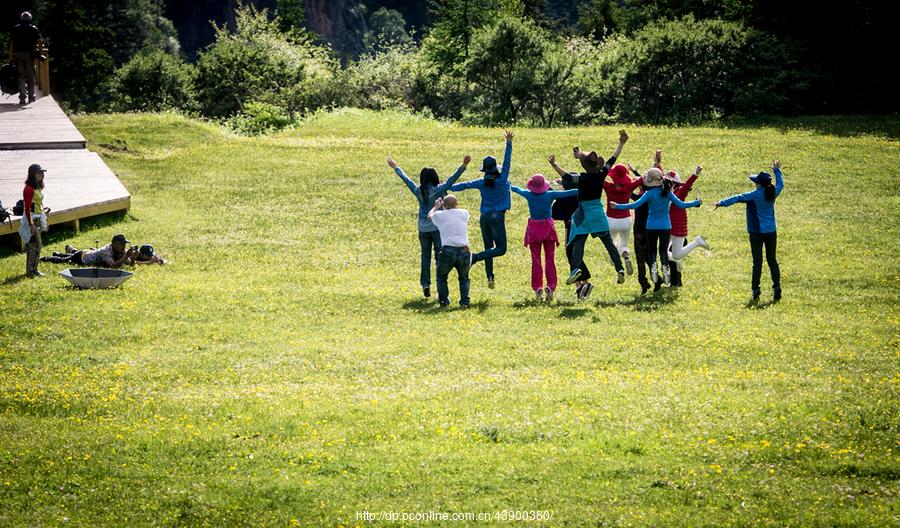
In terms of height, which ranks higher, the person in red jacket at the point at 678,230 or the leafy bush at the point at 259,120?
the leafy bush at the point at 259,120

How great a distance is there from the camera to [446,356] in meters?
15.7

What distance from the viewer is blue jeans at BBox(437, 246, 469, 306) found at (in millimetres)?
18734

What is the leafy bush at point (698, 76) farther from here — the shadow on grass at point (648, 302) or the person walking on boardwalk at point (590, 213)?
the person walking on boardwalk at point (590, 213)

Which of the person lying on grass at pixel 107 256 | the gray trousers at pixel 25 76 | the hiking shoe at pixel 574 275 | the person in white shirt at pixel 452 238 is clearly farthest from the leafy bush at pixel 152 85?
the hiking shoe at pixel 574 275

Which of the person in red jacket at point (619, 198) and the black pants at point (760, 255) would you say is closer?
the black pants at point (760, 255)

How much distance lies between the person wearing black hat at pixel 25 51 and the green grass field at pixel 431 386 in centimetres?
1034

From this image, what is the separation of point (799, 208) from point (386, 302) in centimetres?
1426

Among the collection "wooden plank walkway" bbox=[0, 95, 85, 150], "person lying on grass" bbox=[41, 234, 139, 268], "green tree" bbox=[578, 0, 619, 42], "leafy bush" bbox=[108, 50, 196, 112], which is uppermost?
"green tree" bbox=[578, 0, 619, 42]

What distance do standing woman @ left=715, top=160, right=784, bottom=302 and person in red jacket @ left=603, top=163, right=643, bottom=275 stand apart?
173cm

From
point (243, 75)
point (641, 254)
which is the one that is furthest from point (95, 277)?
point (243, 75)

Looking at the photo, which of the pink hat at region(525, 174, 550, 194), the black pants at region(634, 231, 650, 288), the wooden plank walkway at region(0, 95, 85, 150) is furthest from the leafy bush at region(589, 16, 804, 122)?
the pink hat at region(525, 174, 550, 194)

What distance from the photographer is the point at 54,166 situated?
98.9 feet

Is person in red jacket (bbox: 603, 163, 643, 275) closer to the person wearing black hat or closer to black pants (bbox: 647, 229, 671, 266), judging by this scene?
black pants (bbox: 647, 229, 671, 266)

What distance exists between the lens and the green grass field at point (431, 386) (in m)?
10.9
